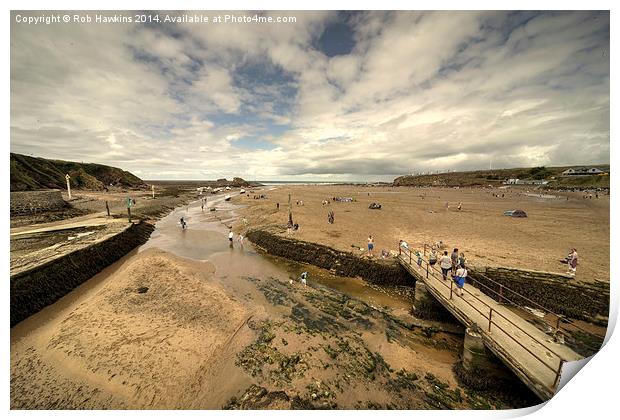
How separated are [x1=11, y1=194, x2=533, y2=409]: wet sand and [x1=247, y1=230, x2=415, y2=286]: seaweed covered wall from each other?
82.2 inches

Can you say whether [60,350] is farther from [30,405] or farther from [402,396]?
[402,396]

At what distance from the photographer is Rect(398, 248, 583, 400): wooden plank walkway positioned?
20.9 ft

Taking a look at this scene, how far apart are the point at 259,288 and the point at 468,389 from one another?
37.6 feet

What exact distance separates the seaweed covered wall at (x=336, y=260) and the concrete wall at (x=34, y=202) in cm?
2916

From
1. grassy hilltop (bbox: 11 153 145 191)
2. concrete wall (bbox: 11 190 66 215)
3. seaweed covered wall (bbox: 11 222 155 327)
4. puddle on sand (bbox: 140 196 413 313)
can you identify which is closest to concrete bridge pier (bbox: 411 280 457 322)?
puddle on sand (bbox: 140 196 413 313)

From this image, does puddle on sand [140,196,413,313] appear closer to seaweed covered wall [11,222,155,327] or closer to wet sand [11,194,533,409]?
wet sand [11,194,533,409]

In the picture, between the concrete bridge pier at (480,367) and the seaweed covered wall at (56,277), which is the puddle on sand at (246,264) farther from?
the seaweed covered wall at (56,277)

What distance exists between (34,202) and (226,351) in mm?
37690

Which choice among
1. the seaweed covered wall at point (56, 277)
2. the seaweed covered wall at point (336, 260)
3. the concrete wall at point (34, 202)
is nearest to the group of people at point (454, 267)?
the seaweed covered wall at point (336, 260)

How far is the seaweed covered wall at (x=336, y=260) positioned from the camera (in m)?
15.5

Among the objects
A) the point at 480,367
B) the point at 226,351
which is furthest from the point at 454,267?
the point at 226,351

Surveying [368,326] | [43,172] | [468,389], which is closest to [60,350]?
[368,326]

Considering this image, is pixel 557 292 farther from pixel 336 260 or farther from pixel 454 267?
pixel 336 260

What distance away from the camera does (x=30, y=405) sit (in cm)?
707
